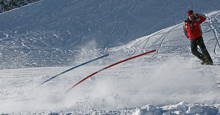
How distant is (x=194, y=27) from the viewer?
5145mm

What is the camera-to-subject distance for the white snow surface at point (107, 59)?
14.3 feet

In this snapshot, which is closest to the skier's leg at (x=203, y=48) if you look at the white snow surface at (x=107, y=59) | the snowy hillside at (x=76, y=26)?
the white snow surface at (x=107, y=59)

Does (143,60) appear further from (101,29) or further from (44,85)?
(101,29)

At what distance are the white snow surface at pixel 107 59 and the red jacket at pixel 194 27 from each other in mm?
945

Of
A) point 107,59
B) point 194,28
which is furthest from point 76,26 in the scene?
point 194,28

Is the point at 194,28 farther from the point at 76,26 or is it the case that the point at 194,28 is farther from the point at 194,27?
the point at 76,26

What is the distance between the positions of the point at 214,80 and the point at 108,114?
258cm

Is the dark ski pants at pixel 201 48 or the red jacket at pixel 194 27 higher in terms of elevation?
the red jacket at pixel 194 27

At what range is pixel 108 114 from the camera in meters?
3.90

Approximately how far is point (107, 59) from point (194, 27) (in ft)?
11.7

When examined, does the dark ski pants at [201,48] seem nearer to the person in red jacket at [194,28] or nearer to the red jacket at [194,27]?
the person in red jacket at [194,28]

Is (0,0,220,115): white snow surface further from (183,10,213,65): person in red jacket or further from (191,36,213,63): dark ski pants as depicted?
(183,10,213,65): person in red jacket

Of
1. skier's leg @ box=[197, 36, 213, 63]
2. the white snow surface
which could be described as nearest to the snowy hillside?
the white snow surface

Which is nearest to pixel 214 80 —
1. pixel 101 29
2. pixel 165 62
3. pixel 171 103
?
pixel 171 103
